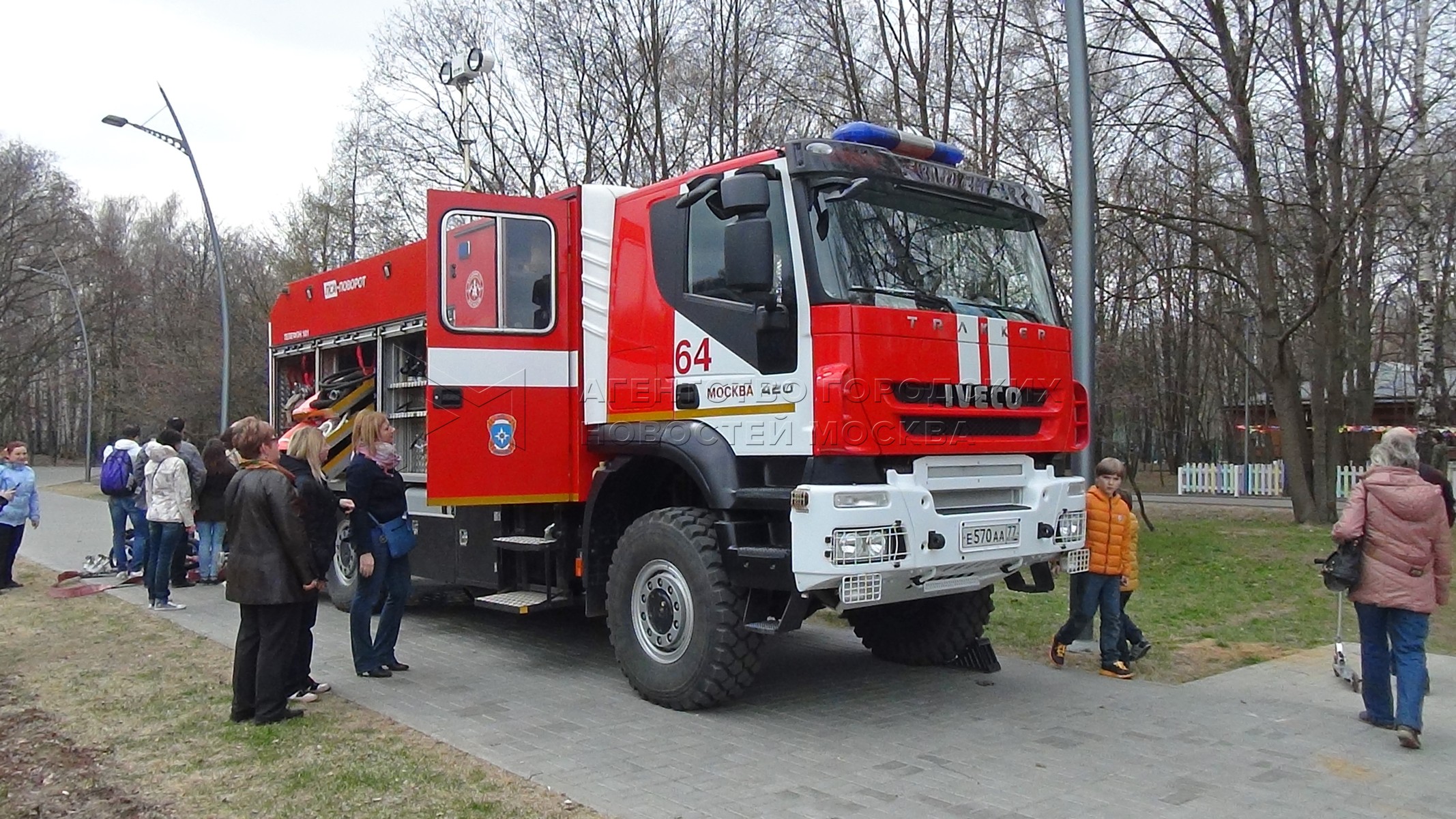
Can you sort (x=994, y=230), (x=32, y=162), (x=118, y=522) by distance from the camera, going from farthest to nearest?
(x=32, y=162) → (x=118, y=522) → (x=994, y=230)

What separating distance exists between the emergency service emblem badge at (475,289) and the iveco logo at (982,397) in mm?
3347

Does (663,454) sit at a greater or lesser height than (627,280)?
lesser

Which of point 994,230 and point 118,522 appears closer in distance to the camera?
point 994,230

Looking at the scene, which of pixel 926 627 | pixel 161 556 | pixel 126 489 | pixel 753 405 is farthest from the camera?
pixel 126 489

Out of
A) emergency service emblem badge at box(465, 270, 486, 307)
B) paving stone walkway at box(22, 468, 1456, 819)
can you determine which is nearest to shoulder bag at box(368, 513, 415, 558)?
paving stone walkway at box(22, 468, 1456, 819)

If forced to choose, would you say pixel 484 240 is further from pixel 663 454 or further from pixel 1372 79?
pixel 1372 79

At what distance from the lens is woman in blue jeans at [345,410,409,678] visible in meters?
7.06

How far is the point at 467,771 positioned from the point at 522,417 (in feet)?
9.41

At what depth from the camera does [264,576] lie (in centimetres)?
605

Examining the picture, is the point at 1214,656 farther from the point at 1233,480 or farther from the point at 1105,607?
the point at 1233,480

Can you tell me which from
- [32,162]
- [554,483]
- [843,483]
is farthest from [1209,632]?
[32,162]

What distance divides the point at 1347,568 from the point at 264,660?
5.98 meters

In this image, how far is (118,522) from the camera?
40.6 feet

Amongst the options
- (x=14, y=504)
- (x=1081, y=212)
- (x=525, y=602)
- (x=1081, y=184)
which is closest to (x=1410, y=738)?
(x=1081, y=212)
